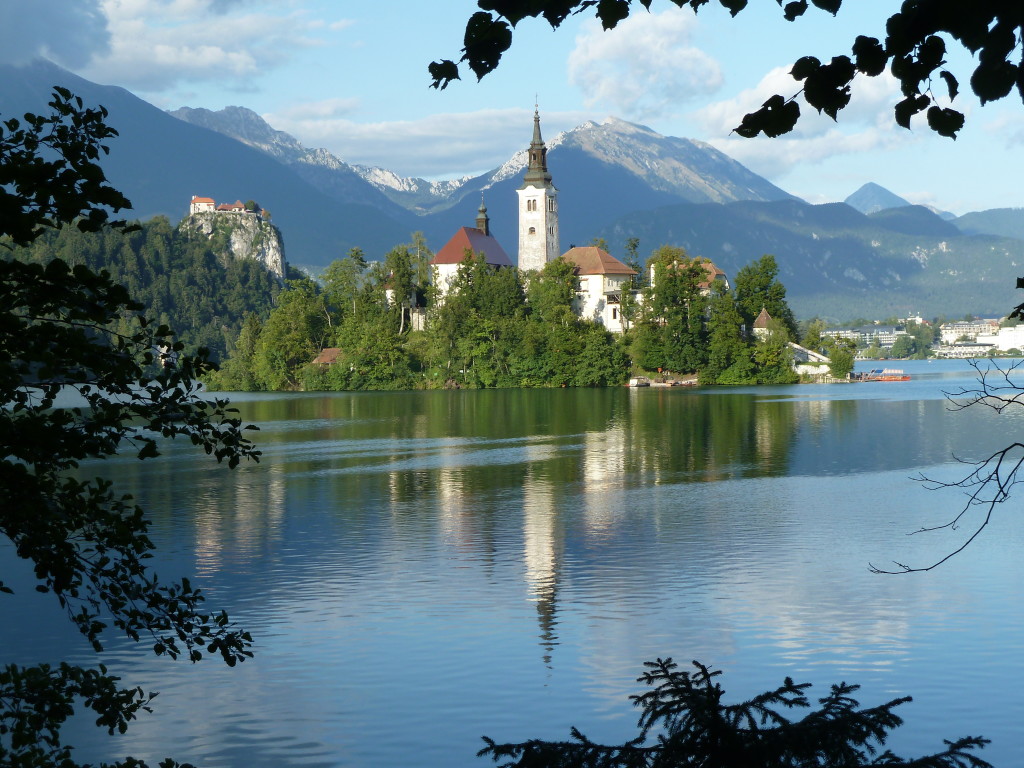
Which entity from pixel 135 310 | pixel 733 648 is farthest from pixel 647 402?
pixel 135 310

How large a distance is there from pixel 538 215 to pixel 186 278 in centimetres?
8268

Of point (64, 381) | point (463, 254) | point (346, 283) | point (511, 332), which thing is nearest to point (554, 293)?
point (511, 332)

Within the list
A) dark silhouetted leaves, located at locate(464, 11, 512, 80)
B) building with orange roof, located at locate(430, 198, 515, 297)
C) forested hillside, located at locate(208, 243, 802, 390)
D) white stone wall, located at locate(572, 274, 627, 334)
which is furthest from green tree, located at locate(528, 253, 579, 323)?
dark silhouetted leaves, located at locate(464, 11, 512, 80)

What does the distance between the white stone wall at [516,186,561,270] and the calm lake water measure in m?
81.4

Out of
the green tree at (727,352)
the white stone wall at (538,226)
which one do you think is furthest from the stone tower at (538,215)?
the green tree at (727,352)

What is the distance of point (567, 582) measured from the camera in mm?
18703

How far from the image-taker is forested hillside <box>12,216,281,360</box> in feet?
565

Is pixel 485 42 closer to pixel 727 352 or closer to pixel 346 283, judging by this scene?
pixel 727 352

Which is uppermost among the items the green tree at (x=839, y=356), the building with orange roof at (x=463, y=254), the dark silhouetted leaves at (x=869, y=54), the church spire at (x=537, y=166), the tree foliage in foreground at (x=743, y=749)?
the church spire at (x=537, y=166)

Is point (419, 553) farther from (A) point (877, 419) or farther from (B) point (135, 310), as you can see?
(A) point (877, 419)

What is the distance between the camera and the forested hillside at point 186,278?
172 meters

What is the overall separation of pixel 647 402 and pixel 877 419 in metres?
20.1

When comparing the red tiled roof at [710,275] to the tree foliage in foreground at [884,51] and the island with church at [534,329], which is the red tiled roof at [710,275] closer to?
the island with church at [534,329]

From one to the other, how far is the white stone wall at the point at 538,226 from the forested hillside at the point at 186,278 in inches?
2357
